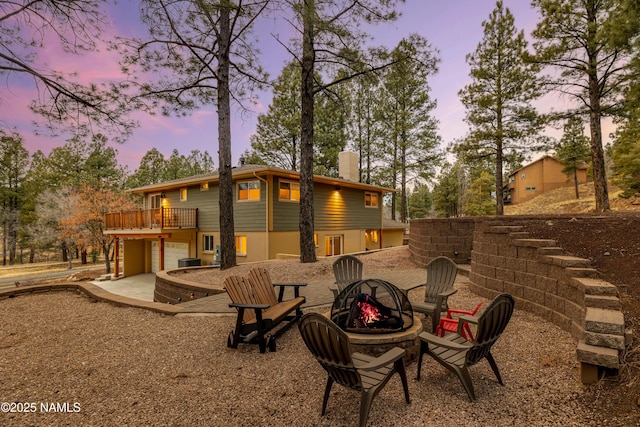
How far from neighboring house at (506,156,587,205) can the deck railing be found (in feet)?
122

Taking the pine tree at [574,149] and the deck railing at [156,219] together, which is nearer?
the deck railing at [156,219]

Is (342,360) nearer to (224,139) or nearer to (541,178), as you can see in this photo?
(224,139)

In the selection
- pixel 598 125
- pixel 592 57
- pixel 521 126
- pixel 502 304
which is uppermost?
pixel 592 57

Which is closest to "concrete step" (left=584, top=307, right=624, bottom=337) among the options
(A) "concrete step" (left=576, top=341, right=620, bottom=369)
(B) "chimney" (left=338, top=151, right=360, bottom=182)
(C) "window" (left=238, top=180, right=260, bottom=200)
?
(A) "concrete step" (left=576, top=341, right=620, bottom=369)

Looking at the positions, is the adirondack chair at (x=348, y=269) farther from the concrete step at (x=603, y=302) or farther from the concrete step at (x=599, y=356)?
the concrete step at (x=599, y=356)

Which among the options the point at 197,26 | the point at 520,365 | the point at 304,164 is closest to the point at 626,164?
the point at 304,164

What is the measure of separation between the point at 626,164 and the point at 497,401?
72.6 ft

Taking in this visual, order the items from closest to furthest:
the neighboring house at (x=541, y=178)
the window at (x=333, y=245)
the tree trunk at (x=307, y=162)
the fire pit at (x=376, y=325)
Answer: the fire pit at (x=376, y=325), the tree trunk at (x=307, y=162), the window at (x=333, y=245), the neighboring house at (x=541, y=178)

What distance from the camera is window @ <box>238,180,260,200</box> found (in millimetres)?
14594

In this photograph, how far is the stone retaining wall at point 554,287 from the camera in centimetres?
275

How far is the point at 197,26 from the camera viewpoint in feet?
32.6

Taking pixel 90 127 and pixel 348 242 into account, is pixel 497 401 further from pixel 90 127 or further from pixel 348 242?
pixel 348 242

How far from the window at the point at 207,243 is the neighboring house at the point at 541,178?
120ft

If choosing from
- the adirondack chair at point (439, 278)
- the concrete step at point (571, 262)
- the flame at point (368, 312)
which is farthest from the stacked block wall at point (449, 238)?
the flame at point (368, 312)
